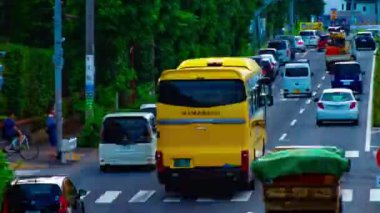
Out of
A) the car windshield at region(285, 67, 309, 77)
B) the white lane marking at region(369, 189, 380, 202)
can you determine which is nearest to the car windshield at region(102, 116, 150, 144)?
the white lane marking at region(369, 189, 380, 202)

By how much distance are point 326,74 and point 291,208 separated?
213 feet

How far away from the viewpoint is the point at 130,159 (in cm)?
3862

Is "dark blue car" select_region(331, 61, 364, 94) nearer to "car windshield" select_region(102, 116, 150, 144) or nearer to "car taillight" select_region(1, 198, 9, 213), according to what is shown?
"car windshield" select_region(102, 116, 150, 144)

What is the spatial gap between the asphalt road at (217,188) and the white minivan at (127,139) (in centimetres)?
52

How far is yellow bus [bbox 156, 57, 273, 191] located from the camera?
104 feet

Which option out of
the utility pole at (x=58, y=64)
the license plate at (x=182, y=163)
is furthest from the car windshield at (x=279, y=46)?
the license plate at (x=182, y=163)

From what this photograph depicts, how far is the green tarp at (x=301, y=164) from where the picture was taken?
950 inches

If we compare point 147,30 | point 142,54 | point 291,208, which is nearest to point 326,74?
point 142,54

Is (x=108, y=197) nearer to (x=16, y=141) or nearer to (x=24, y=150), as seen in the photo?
(x=16, y=141)

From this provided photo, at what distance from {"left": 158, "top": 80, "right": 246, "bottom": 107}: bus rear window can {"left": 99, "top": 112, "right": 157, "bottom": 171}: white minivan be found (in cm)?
666

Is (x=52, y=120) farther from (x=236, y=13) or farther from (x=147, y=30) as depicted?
(x=236, y=13)

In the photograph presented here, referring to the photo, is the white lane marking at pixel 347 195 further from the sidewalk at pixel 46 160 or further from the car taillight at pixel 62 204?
the sidewalk at pixel 46 160

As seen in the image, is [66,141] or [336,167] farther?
[66,141]

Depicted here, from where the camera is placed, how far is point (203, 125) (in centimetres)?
3158
